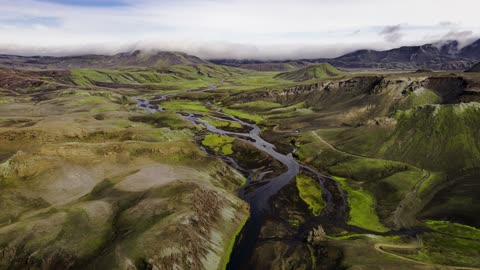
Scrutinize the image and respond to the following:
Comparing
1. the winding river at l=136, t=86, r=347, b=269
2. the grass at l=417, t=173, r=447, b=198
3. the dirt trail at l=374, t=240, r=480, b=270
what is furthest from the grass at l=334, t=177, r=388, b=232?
the grass at l=417, t=173, r=447, b=198

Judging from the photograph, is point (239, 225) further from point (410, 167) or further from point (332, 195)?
point (410, 167)

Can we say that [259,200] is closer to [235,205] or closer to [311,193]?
[235,205]

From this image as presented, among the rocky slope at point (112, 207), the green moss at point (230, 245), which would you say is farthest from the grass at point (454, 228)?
the rocky slope at point (112, 207)

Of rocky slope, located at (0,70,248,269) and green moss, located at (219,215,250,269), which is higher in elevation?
rocky slope, located at (0,70,248,269)

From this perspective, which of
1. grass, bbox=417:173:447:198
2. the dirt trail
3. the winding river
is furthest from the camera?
grass, bbox=417:173:447:198

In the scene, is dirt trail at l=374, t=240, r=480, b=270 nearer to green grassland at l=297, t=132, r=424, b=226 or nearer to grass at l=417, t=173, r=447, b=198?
green grassland at l=297, t=132, r=424, b=226

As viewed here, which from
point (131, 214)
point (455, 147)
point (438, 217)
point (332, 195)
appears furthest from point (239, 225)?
point (455, 147)
